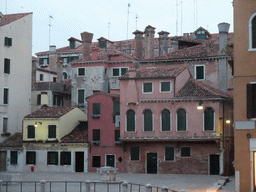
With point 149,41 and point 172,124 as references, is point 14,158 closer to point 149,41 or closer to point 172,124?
point 172,124

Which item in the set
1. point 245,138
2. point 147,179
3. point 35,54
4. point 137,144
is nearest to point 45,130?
point 137,144

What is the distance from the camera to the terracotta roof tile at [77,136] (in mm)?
45094

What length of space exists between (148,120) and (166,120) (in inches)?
59.5

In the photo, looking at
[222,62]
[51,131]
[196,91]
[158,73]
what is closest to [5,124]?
[51,131]

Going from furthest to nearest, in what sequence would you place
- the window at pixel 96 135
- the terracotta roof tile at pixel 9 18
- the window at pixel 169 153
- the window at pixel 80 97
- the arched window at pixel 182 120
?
the window at pixel 80 97, the terracotta roof tile at pixel 9 18, the window at pixel 96 135, the window at pixel 169 153, the arched window at pixel 182 120

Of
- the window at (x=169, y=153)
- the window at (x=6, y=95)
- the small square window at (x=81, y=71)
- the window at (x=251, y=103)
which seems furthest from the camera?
the small square window at (x=81, y=71)

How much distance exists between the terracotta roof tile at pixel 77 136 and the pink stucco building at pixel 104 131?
2.28ft

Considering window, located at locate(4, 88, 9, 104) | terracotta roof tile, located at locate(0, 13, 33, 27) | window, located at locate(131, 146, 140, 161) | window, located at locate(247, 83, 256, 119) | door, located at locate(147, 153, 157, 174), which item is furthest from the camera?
terracotta roof tile, located at locate(0, 13, 33, 27)

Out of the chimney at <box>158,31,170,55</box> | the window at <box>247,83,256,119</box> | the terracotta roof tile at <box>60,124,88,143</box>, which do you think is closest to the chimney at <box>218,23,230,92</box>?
the chimney at <box>158,31,170,55</box>

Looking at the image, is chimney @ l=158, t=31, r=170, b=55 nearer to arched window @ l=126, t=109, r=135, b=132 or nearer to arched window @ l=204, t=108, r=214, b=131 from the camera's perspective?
arched window @ l=126, t=109, r=135, b=132

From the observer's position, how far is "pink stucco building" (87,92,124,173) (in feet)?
146

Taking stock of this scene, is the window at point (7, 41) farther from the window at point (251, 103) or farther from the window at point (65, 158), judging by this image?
the window at point (251, 103)

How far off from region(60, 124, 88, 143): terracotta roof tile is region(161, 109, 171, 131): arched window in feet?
23.4

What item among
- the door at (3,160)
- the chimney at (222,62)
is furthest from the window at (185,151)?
the door at (3,160)
